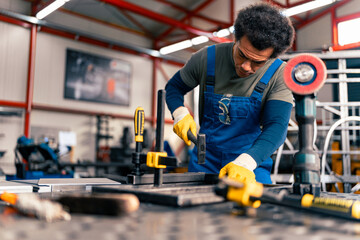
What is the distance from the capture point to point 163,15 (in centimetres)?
902

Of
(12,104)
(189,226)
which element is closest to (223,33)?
(12,104)

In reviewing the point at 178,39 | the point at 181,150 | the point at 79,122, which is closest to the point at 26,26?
the point at 79,122

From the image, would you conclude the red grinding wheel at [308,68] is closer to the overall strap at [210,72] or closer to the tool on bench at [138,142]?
the tool on bench at [138,142]

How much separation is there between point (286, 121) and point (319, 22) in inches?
359

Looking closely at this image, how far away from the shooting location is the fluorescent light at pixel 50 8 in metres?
6.72

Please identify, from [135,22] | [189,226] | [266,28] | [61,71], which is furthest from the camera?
[135,22]

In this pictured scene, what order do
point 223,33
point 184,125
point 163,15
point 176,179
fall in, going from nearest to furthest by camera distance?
point 176,179 < point 184,125 < point 223,33 < point 163,15

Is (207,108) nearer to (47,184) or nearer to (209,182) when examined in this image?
(209,182)

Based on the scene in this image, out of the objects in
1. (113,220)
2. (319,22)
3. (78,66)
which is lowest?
(113,220)

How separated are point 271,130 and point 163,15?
845 cm

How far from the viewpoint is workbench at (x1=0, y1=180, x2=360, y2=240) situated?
42 centimetres

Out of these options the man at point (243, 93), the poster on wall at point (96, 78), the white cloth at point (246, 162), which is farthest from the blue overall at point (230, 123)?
the poster on wall at point (96, 78)

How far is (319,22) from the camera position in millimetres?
9117

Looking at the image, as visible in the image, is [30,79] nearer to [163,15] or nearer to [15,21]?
[15,21]
